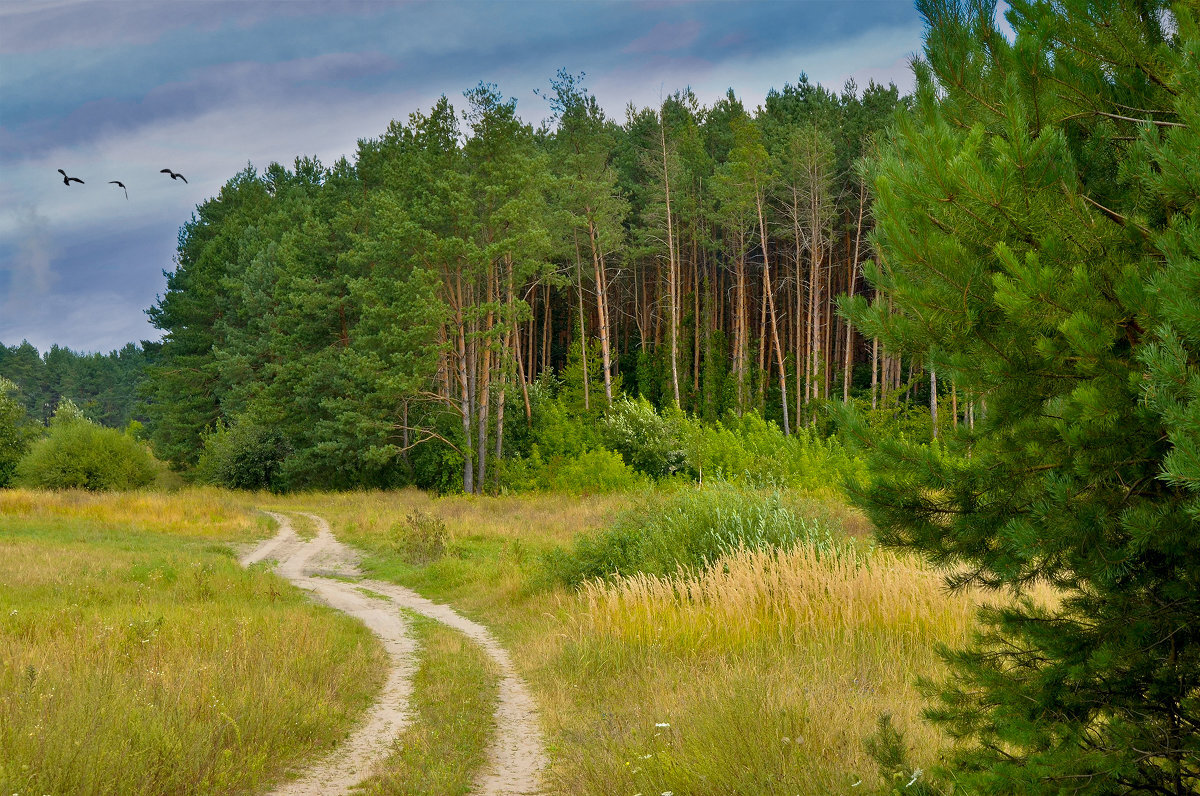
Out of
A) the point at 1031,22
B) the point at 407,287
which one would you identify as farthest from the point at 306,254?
the point at 1031,22

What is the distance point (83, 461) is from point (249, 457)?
6.92 m

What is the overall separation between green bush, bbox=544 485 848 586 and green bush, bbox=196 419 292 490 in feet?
95.5

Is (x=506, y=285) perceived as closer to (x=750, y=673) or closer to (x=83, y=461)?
(x=83, y=461)

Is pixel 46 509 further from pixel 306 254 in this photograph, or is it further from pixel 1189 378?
pixel 1189 378

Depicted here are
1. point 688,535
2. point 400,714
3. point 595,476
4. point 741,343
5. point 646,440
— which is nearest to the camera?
point 400,714

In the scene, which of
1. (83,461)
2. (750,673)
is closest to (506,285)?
(83,461)

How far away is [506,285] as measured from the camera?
3312 cm

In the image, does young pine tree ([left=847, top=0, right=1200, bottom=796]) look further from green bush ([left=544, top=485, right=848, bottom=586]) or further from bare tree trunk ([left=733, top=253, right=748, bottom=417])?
bare tree trunk ([left=733, top=253, right=748, bottom=417])

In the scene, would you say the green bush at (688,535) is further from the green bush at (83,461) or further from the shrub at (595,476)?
the green bush at (83,461)

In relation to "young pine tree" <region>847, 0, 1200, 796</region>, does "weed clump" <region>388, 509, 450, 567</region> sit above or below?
below

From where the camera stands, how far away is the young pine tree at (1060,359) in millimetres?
2809

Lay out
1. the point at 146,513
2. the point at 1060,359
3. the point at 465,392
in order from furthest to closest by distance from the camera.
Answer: the point at 465,392 < the point at 146,513 < the point at 1060,359

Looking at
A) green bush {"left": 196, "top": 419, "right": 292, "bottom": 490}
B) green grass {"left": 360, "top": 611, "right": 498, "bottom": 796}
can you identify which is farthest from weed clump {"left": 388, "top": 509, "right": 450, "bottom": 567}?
green bush {"left": 196, "top": 419, "right": 292, "bottom": 490}

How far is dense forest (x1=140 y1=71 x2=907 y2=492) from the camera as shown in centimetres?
3081
